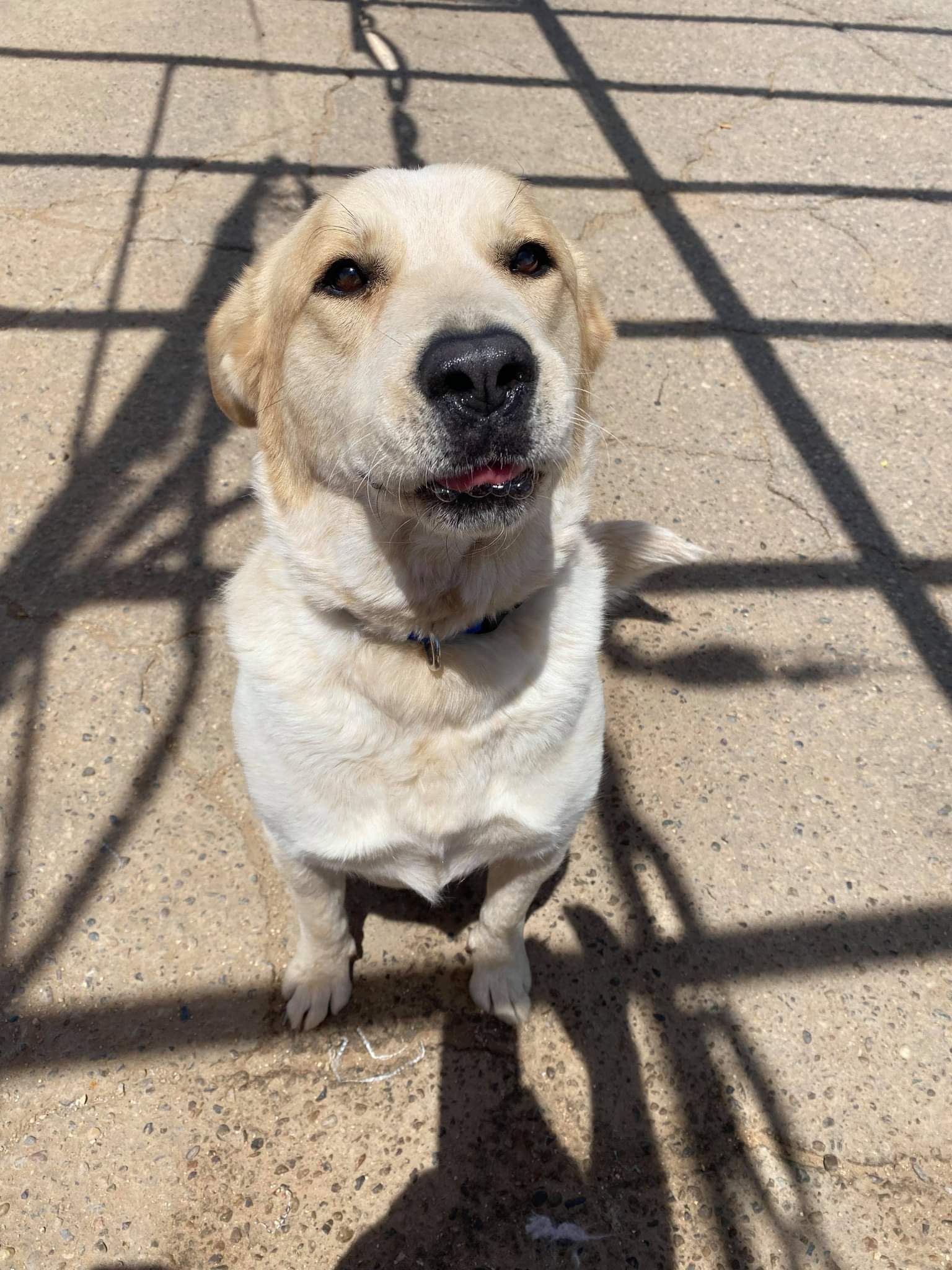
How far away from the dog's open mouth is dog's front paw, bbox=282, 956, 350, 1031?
1170mm

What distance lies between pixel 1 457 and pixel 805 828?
9.43ft

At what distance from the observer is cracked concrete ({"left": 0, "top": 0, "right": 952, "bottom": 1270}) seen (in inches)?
66.9

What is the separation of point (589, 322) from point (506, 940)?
144 cm

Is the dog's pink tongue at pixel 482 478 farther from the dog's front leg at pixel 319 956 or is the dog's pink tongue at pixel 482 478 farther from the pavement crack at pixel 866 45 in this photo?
the pavement crack at pixel 866 45

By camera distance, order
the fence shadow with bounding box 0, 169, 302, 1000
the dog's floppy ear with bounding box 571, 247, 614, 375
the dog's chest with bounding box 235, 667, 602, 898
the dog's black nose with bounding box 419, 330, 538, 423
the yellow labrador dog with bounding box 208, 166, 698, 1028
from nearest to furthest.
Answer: the dog's black nose with bounding box 419, 330, 538, 423
the yellow labrador dog with bounding box 208, 166, 698, 1028
the dog's chest with bounding box 235, 667, 602, 898
the dog's floppy ear with bounding box 571, 247, 614, 375
the fence shadow with bounding box 0, 169, 302, 1000

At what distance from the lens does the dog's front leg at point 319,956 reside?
178cm

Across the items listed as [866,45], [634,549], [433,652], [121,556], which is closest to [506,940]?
[433,652]

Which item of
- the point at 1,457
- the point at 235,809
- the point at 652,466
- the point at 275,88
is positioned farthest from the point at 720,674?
the point at 275,88

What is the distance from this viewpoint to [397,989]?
1.98m

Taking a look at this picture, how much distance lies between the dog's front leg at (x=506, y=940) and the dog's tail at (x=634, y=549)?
2.60 feet

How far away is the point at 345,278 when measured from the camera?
4.95ft

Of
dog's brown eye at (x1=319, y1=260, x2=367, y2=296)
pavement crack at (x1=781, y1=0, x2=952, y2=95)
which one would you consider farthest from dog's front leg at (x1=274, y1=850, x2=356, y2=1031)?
pavement crack at (x1=781, y1=0, x2=952, y2=95)

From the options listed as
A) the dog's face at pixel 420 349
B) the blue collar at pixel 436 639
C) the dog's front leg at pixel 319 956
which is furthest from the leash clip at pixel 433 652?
the dog's front leg at pixel 319 956

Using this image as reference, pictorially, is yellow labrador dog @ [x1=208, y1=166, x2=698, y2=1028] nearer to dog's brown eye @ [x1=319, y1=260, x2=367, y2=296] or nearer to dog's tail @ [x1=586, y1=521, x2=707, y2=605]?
dog's brown eye @ [x1=319, y1=260, x2=367, y2=296]
